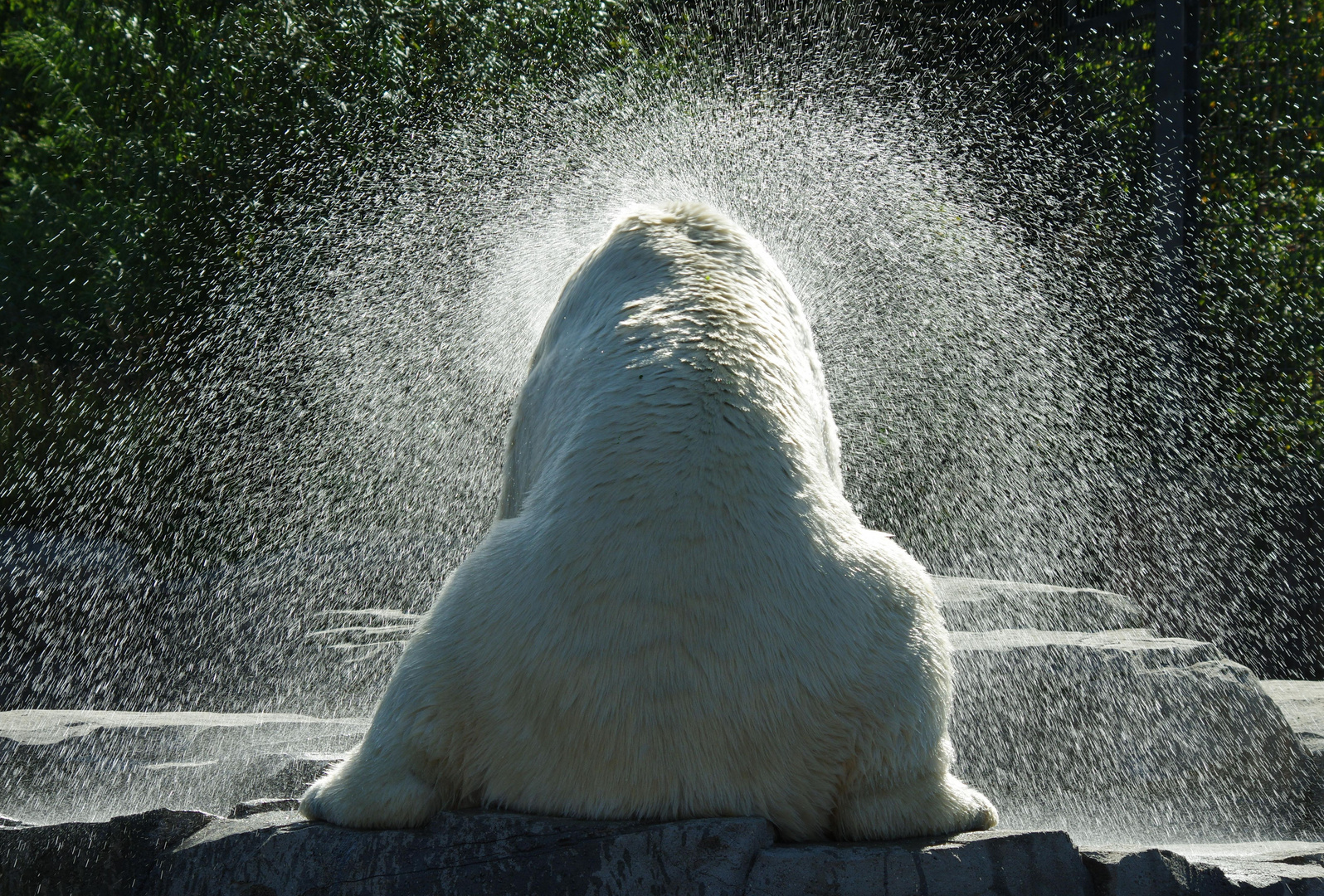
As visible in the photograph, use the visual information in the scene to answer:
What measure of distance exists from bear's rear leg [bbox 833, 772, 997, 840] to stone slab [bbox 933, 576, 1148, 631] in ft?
11.2

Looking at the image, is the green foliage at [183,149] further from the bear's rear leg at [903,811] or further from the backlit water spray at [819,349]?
the bear's rear leg at [903,811]

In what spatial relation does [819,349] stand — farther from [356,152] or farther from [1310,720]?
[1310,720]

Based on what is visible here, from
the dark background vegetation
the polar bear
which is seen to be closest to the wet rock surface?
the polar bear

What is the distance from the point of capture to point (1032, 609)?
6.16 meters

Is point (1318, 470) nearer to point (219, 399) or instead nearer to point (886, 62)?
point (886, 62)

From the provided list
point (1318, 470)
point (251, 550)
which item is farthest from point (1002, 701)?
point (251, 550)

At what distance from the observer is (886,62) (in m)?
10.8

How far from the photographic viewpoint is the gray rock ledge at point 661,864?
2400mm

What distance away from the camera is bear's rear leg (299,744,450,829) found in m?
2.65

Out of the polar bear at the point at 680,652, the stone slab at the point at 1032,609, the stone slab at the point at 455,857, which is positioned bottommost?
the stone slab at the point at 1032,609

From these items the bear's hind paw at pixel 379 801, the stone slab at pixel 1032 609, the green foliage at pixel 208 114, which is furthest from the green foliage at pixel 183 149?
the bear's hind paw at pixel 379 801

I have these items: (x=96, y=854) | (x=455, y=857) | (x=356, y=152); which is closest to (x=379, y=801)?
(x=455, y=857)

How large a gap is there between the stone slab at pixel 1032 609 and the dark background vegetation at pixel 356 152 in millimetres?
2548

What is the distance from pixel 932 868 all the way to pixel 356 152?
320 inches
